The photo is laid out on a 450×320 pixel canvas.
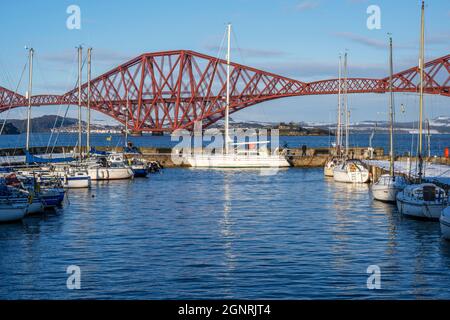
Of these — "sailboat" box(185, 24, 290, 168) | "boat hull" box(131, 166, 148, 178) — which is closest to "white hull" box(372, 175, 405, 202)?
"boat hull" box(131, 166, 148, 178)

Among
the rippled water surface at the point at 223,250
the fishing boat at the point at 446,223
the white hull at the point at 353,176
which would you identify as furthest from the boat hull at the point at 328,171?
the fishing boat at the point at 446,223

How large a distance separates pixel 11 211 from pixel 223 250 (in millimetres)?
9239

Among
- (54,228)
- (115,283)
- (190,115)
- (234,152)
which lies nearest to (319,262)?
(115,283)

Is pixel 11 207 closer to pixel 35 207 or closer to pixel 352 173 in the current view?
pixel 35 207

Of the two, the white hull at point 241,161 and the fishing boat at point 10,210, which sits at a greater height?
the white hull at point 241,161

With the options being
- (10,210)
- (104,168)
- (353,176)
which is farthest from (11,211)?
(353,176)

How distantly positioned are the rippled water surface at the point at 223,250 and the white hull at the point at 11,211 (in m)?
0.33

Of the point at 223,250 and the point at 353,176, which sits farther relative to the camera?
the point at 353,176

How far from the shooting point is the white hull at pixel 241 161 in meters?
69.9

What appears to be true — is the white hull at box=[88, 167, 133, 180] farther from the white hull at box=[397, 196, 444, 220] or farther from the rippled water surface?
the white hull at box=[397, 196, 444, 220]

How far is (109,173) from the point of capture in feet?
166

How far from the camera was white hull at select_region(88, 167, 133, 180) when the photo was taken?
49594mm

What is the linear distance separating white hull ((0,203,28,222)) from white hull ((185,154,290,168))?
44316mm

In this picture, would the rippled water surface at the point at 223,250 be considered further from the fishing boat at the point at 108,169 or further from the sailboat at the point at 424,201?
the fishing boat at the point at 108,169
